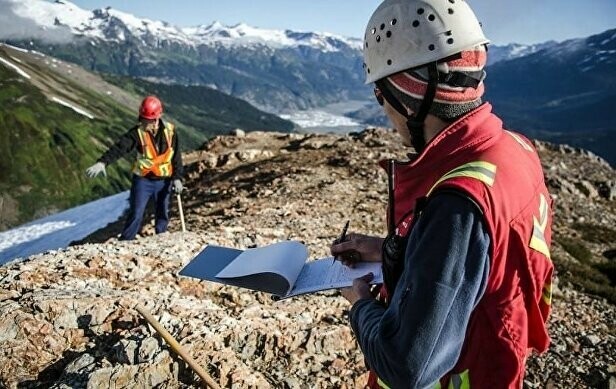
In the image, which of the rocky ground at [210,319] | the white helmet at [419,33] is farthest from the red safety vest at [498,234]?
the rocky ground at [210,319]

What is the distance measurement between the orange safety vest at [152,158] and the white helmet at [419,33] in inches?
382

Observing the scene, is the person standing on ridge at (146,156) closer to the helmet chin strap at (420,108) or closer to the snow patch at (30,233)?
the helmet chin strap at (420,108)

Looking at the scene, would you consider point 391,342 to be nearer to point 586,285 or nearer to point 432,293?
point 432,293

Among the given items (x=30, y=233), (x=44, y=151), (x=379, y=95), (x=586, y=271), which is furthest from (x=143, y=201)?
(x=44, y=151)

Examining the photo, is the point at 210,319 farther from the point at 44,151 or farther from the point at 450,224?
the point at 44,151

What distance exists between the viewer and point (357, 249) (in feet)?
10.3

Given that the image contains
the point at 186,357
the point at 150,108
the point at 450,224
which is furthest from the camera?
the point at 150,108

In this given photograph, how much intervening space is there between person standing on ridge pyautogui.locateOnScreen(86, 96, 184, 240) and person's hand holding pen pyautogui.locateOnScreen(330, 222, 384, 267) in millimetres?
9094

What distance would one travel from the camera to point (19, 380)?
5.11m

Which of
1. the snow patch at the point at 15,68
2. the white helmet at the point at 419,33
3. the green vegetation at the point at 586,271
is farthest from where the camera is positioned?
the snow patch at the point at 15,68

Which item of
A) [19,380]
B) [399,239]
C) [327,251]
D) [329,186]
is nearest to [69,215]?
[329,186]

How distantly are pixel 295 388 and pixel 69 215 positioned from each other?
24.3 meters

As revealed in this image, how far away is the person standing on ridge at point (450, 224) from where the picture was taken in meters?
1.94

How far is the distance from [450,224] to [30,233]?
2678cm
